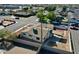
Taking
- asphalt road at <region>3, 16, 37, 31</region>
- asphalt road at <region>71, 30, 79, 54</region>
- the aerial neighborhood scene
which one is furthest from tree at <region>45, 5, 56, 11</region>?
asphalt road at <region>71, 30, 79, 54</region>

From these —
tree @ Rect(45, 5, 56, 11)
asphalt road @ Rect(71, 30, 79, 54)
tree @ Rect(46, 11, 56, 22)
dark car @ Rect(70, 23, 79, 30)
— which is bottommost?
asphalt road @ Rect(71, 30, 79, 54)

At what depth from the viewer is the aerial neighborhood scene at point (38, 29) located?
1.52m

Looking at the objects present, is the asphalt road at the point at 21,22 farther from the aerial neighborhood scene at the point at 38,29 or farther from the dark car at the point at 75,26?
the dark car at the point at 75,26

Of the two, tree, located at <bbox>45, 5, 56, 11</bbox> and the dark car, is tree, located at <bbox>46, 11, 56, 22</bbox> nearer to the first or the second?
tree, located at <bbox>45, 5, 56, 11</bbox>

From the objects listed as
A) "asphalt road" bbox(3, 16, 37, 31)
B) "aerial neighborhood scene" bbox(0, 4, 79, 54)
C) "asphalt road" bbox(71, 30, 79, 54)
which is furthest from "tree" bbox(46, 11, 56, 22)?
"asphalt road" bbox(71, 30, 79, 54)

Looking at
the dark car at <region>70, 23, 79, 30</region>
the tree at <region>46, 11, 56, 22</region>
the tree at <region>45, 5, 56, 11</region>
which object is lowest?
the dark car at <region>70, 23, 79, 30</region>

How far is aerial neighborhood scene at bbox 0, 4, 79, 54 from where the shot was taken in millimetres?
1523

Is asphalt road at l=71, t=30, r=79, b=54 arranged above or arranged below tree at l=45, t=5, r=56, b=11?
below

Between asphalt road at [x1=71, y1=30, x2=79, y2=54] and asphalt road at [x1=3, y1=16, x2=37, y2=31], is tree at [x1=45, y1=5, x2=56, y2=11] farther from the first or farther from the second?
asphalt road at [x1=71, y1=30, x2=79, y2=54]

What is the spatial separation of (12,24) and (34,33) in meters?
0.24

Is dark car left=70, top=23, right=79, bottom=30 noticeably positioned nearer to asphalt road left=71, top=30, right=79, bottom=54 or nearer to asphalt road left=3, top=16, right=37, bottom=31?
asphalt road left=71, top=30, right=79, bottom=54

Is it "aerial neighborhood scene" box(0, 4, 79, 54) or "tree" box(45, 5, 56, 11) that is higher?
"tree" box(45, 5, 56, 11)

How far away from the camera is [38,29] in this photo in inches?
60.6
